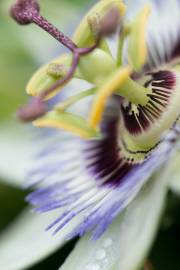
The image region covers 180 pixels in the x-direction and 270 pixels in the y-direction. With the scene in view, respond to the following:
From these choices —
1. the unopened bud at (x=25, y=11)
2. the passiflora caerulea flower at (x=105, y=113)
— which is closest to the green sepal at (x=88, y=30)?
the passiflora caerulea flower at (x=105, y=113)

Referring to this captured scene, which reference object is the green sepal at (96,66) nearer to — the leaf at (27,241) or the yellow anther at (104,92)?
the yellow anther at (104,92)

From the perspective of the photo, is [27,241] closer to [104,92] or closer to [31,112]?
[31,112]

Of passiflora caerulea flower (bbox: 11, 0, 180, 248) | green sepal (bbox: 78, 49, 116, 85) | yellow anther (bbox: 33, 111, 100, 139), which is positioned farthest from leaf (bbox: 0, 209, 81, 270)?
green sepal (bbox: 78, 49, 116, 85)

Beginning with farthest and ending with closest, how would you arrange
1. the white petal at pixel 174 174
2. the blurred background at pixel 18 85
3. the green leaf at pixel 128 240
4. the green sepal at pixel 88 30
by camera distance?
the blurred background at pixel 18 85 → the green sepal at pixel 88 30 → the white petal at pixel 174 174 → the green leaf at pixel 128 240

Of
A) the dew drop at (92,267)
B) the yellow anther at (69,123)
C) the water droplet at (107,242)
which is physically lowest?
the dew drop at (92,267)

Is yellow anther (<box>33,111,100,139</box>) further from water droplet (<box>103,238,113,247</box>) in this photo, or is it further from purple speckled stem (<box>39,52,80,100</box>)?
water droplet (<box>103,238,113,247</box>)

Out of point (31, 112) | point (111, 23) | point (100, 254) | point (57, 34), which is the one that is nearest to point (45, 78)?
point (57, 34)
